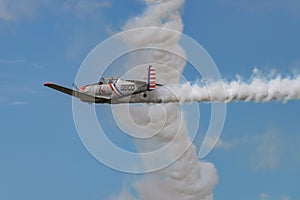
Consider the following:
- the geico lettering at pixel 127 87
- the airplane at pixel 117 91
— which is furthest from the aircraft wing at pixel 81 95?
the geico lettering at pixel 127 87

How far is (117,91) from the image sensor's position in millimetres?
83500

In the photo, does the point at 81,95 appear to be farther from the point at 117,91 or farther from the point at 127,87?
the point at 127,87

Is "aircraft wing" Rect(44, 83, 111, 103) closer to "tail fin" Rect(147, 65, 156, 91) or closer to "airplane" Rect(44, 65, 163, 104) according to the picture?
"airplane" Rect(44, 65, 163, 104)

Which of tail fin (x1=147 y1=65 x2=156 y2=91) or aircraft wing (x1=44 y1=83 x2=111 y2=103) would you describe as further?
aircraft wing (x1=44 y1=83 x2=111 y2=103)

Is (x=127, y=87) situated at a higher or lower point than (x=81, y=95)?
lower

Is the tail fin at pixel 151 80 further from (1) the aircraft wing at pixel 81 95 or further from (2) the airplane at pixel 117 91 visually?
(1) the aircraft wing at pixel 81 95

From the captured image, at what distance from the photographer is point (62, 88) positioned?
8556cm

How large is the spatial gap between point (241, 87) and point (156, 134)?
12194mm

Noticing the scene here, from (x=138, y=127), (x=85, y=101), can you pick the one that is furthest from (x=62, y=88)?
(x=138, y=127)

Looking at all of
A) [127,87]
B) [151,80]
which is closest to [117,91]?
[127,87]

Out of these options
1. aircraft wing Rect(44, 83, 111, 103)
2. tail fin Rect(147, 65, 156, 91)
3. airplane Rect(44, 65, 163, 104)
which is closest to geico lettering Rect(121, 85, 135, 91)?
airplane Rect(44, 65, 163, 104)

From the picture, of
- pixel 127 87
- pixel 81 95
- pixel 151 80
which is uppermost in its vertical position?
pixel 81 95

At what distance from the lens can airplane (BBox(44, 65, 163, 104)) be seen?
81938 millimetres

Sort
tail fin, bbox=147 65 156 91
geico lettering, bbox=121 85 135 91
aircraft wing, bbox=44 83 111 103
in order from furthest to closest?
1. aircraft wing, bbox=44 83 111 103
2. geico lettering, bbox=121 85 135 91
3. tail fin, bbox=147 65 156 91
